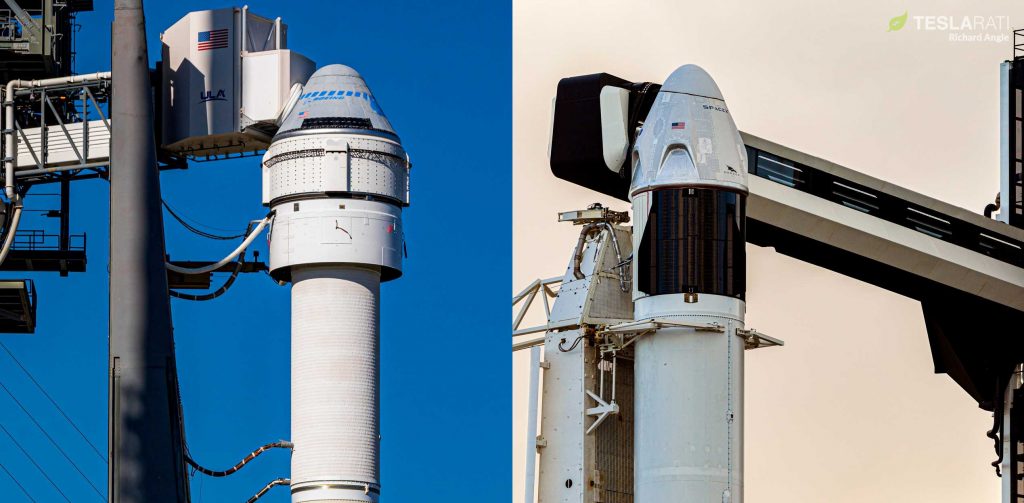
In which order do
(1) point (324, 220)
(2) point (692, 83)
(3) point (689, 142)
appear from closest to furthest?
(3) point (689, 142) < (2) point (692, 83) < (1) point (324, 220)

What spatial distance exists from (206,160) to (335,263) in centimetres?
553

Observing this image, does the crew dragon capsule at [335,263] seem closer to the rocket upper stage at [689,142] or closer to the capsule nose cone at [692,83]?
the rocket upper stage at [689,142]

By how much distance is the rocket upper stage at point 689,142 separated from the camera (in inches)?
1745

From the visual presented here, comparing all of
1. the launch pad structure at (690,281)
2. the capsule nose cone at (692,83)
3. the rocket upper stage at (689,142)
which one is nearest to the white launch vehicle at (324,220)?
the launch pad structure at (690,281)

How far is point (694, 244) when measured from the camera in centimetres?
4394

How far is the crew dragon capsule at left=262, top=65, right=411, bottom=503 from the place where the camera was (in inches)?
1902

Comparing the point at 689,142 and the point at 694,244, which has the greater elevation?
the point at 689,142

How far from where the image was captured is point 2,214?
52.9m

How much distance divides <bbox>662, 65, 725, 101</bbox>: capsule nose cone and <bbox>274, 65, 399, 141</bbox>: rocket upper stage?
7.26m

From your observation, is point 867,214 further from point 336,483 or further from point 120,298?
point 120,298

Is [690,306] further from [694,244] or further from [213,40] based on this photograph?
[213,40]

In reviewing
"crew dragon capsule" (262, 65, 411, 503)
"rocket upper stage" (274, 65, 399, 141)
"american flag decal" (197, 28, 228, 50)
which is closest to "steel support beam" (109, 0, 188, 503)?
"crew dragon capsule" (262, 65, 411, 503)

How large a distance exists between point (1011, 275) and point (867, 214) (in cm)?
432

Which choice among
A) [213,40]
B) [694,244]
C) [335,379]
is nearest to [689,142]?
[694,244]
